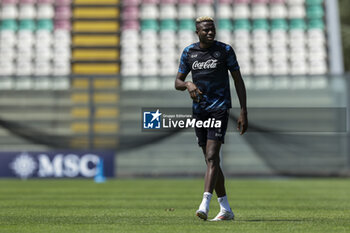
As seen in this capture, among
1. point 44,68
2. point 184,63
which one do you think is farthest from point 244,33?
point 184,63

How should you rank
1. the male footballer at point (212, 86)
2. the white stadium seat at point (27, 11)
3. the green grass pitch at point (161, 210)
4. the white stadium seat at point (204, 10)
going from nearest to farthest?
the green grass pitch at point (161, 210) → the male footballer at point (212, 86) → the white stadium seat at point (204, 10) → the white stadium seat at point (27, 11)

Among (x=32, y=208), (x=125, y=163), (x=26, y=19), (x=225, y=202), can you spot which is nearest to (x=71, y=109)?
(x=125, y=163)

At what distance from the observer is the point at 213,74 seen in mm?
7711

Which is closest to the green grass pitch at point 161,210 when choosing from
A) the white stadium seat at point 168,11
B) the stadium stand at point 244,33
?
the stadium stand at point 244,33

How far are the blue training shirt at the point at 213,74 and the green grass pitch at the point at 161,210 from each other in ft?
3.79

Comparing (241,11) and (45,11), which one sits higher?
(45,11)

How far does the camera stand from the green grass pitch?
7227mm

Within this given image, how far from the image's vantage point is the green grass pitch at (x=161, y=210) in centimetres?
723

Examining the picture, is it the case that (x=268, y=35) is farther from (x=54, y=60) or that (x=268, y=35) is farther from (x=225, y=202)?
(x=225, y=202)

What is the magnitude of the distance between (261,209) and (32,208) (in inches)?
111

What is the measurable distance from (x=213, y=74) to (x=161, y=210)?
245 centimetres

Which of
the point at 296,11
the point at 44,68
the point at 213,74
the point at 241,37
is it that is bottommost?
the point at 44,68

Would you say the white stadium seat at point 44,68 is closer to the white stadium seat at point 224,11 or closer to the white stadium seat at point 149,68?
the white stadium seat at point 149,68

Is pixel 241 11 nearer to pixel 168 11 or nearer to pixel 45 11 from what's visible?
pixel 168 11
